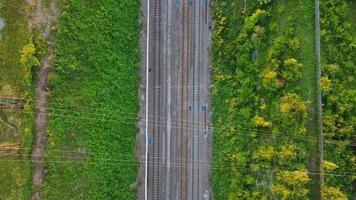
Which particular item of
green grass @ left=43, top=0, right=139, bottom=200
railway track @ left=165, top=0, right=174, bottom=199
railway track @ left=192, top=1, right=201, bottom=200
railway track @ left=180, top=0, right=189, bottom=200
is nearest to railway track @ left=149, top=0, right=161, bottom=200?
railway track @ left=165, top=0, right=174, bottom=199

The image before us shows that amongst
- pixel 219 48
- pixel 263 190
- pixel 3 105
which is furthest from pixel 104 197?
pixel 219 48

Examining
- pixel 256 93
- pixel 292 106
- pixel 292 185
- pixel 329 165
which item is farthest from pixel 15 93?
pixel 329 165

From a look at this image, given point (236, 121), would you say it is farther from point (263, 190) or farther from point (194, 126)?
point (263, 190)

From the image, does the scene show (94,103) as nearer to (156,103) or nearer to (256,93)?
(156,103)

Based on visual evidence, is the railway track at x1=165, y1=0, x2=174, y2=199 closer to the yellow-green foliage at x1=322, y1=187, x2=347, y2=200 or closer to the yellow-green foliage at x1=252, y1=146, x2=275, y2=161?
the yellow-green foliage at x1=252, y1=146, x2=275, y2=161

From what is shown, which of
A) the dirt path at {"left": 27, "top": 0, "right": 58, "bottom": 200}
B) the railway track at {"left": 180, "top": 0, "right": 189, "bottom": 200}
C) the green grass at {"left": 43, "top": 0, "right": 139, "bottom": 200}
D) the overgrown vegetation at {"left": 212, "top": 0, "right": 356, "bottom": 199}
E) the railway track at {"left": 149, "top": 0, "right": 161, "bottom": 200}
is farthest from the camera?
the railway track at {"left": 180, "top": 0, "right": 189, "bottom": 200}

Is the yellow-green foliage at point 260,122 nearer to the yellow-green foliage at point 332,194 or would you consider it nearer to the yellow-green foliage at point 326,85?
the yellow-green foliage at point 326,85
